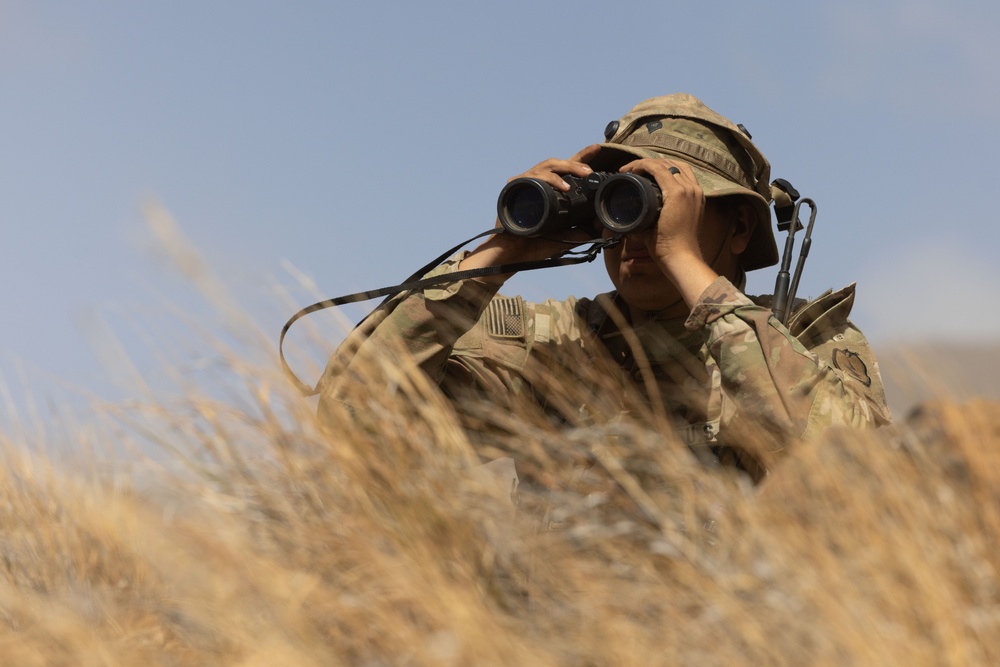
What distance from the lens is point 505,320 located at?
3057 millimetres

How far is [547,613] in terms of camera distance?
5.24 feet

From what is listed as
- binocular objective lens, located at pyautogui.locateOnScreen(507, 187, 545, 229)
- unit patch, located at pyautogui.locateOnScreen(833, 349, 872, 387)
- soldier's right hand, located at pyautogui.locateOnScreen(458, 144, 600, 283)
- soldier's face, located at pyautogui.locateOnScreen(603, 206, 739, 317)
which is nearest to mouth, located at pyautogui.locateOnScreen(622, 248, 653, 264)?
soldier's face, located at pyautogui.locateOnScreen(603, 206, 739, 317)

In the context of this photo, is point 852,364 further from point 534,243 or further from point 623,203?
point 534,243

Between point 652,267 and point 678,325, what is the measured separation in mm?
269

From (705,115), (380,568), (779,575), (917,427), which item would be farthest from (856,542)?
(705,115)

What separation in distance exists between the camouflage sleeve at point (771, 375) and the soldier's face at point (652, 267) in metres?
0.33

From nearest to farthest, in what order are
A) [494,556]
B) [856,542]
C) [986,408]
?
[856,542] → [494,556] → [986,408]

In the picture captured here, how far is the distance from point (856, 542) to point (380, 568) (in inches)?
27.1

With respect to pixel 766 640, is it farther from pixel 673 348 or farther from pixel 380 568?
pixel 673 348

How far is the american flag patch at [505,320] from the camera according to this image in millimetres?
3041

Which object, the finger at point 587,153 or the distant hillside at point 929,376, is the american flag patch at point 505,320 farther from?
the distant hillside at point 929,376

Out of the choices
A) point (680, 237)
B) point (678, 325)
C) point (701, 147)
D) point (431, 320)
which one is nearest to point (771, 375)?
point (680, 237)

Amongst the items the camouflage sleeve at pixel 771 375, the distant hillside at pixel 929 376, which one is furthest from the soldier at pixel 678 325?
the distant hillside at pixel 929 376

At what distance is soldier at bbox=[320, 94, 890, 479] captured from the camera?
7.63ft
